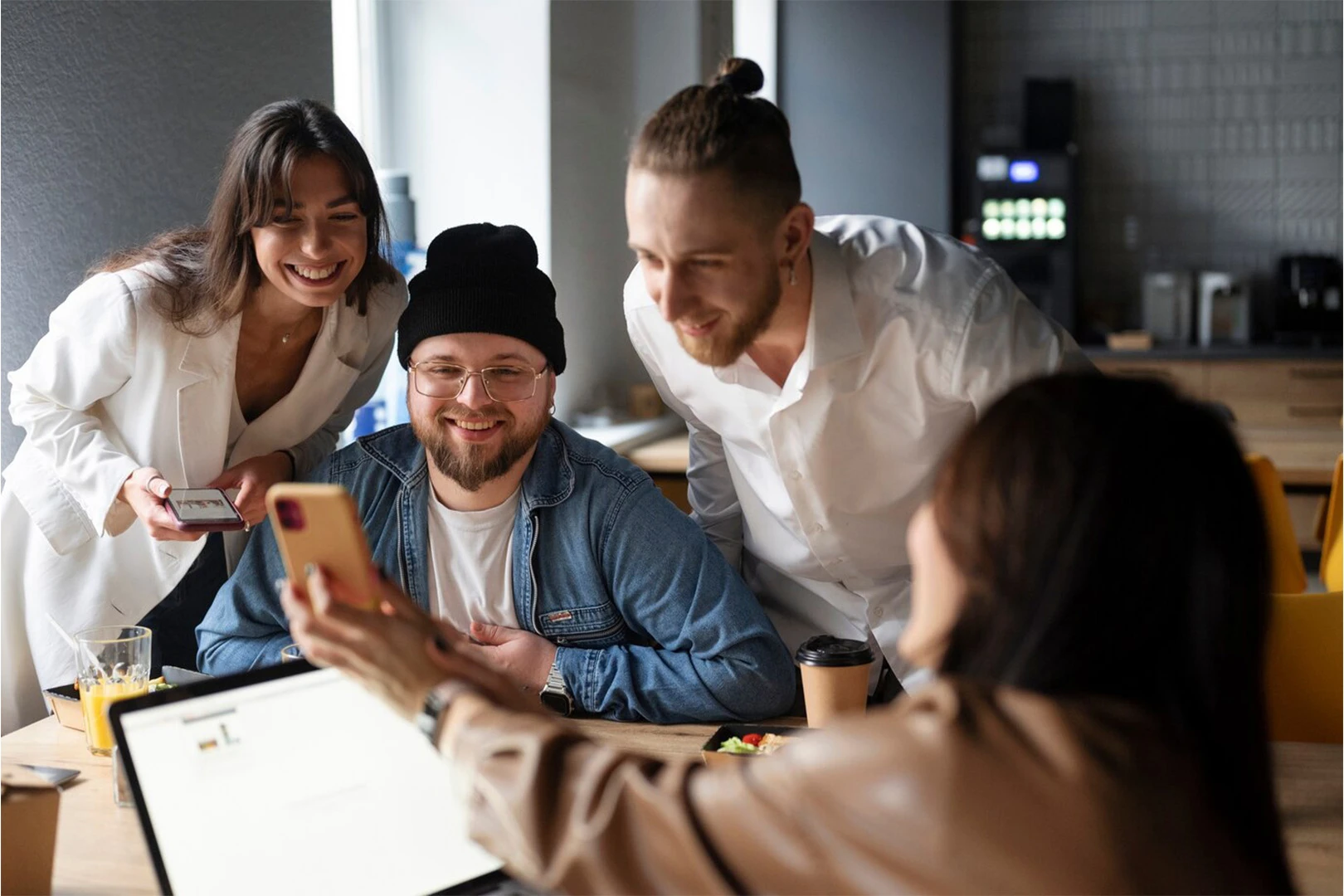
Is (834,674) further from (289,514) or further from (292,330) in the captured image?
(292,330)

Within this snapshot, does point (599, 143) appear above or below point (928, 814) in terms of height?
above

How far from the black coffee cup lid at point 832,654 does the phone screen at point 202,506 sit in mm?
845

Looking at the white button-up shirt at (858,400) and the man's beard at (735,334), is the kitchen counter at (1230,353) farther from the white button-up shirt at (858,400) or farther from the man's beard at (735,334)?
the man's beard at (735,334)

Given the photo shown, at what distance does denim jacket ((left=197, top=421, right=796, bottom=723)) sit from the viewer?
167 cm

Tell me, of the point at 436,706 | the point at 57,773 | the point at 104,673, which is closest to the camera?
the point at 436,706

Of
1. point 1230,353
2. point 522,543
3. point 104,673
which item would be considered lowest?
point 104,673

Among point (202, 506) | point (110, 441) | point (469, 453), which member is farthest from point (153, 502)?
point (469, 453)

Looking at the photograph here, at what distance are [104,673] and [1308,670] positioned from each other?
5.39 feet

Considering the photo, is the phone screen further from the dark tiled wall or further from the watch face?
the dark tiled wall

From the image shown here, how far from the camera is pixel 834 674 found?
1.47 metres

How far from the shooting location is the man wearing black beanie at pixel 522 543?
5.55 ft

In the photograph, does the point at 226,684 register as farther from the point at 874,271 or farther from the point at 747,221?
the point at 874,271

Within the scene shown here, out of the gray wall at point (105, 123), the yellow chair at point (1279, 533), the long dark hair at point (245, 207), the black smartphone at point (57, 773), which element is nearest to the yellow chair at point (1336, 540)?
the yellow chair at point (1279, 533)

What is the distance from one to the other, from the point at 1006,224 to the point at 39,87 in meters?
4.40
